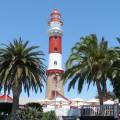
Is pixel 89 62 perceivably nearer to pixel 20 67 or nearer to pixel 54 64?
pixel 20 67

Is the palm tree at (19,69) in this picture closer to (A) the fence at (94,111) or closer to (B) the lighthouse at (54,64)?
(A) the fence at (94,111)

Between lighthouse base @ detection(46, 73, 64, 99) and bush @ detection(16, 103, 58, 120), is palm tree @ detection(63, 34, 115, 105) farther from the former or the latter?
lighthouse base @ detection(46, 73, 64, 99)

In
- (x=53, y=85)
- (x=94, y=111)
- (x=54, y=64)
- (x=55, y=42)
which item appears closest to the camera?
(x=94, y=111)

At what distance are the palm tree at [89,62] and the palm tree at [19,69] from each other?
11.6ft

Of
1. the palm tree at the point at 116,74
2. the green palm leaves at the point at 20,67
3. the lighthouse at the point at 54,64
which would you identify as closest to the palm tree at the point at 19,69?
the green palm leaves at the point at 20,67

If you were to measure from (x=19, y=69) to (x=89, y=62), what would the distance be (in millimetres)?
8041

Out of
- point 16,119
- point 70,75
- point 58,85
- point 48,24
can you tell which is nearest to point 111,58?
point 70,75

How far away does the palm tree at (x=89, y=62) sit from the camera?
44.6 m

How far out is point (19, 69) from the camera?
149ft

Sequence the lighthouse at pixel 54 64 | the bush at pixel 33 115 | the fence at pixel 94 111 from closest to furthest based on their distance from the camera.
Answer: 1. the bush at pixel 33 115
2. the fence at pixel 94 111
3. the lighthouse at pixel 54 64

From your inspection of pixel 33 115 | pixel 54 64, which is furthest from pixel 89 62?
pixel 54 64

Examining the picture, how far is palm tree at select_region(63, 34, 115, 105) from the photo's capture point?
44.6 metres

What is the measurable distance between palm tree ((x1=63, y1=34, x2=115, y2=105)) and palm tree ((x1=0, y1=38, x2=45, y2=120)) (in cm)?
353

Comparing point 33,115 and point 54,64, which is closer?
point 33,115
